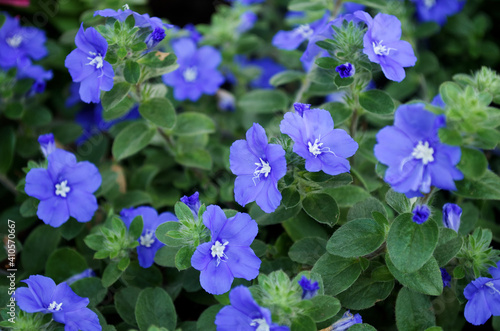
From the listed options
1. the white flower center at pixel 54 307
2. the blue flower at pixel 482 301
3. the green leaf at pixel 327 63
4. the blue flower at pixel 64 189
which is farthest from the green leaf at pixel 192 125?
the blue flower at pixel 482 301

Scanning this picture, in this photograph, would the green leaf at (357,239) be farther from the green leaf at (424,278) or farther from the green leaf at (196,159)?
the green leaf at (196,159)

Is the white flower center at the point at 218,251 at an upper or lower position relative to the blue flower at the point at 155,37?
lower

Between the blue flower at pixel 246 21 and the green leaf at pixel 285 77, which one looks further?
the blue flower at pixel 246 21

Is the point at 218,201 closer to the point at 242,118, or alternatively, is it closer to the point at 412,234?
the point at 242,118

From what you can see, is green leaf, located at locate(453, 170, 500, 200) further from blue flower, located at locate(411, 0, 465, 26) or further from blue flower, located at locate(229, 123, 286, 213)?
blue flower, located at locate(411, 0, 465, 26)

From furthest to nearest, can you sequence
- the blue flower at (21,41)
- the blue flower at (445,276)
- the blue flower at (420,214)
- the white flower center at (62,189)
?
1. the blue flower at (21,41)
2. the white flower center at (62,189)
3. the blue flower at (445,276)
4. the blue flower at (420,214)

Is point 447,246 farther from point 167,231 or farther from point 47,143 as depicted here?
point 47,143

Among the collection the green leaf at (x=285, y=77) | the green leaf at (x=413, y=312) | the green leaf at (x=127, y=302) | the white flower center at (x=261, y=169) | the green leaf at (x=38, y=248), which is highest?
the white flower center at (x=261, y=169)
